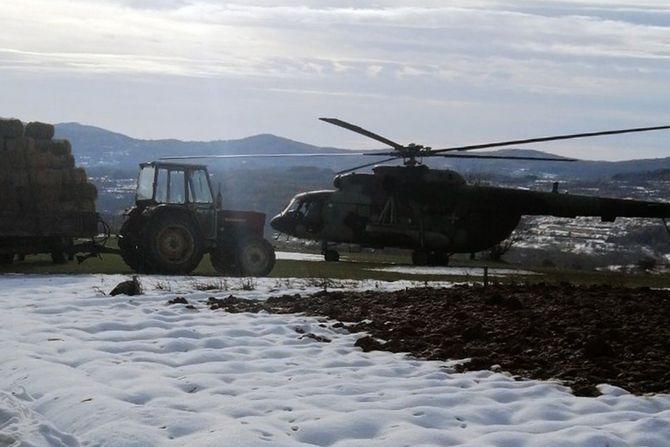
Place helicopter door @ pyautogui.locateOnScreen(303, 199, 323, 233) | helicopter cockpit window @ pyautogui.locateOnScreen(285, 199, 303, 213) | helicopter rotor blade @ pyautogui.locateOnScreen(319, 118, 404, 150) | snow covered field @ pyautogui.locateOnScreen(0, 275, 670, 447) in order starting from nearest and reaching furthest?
snow covered field @ pyautogui.locateOnScreen(0, 275, 670, 447)
helicopter rotor blade @ pyautogui.locateOnScreen(319, 118, 404, 150)
helicopter door @ pyautogui.locateOnScreen(303, 199, 323, 233)
helicopter cockpit window @ pyautogui.locateOnScreen(285, 199, 303, 213)

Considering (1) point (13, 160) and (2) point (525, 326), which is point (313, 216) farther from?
(2) point (525, 326)

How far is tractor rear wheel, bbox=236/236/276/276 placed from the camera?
60.2ft

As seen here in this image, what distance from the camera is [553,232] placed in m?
121

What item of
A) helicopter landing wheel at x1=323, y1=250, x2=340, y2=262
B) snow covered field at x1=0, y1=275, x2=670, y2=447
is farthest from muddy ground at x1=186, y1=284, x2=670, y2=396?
helicopter landing wheel at x1=323, y1=250, x2=340, y2=262

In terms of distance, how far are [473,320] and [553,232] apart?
114281mm

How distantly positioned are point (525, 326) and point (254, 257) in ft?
32.4

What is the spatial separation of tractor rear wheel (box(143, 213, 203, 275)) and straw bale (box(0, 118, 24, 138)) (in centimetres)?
380

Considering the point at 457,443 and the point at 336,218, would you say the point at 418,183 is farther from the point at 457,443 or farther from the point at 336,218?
the point at 457,443

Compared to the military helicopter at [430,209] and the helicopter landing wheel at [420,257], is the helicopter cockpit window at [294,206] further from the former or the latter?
the helicopter landing wheel at [420,257]

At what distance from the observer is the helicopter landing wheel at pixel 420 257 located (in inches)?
960

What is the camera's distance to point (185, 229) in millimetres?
17531

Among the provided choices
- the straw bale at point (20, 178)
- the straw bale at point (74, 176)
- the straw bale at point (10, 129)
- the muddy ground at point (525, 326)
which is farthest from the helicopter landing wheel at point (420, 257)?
the muddy ground at point (525, 326)

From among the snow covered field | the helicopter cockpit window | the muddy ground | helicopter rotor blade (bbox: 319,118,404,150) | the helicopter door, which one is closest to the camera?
the snow covered field

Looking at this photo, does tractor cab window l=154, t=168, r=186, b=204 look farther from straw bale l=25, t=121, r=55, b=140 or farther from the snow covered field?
the snow covered field
